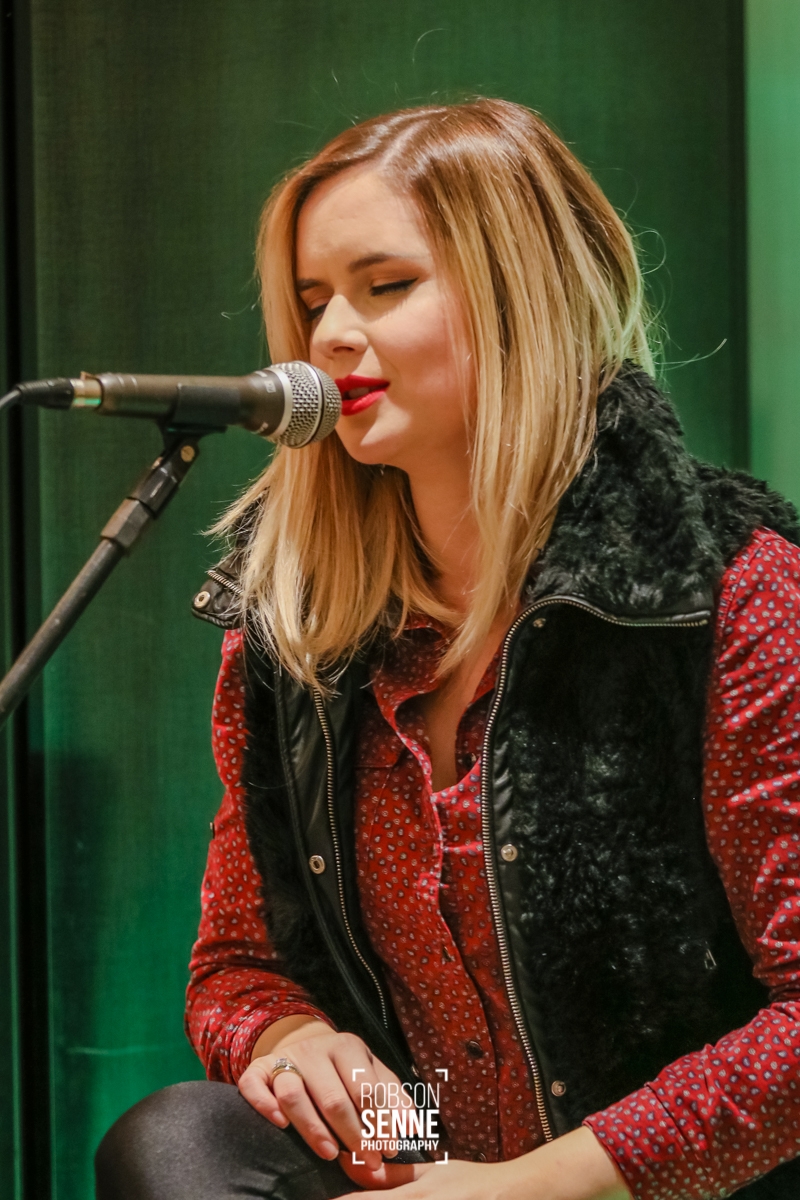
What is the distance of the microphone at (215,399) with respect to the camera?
0.84 metres

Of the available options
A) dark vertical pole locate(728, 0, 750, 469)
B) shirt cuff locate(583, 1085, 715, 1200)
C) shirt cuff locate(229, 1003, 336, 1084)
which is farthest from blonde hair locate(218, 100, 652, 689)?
shirt cuff locate(583, 1085, 715, 1200)

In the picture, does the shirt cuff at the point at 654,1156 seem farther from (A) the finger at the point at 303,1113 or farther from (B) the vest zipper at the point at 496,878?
(A) the finger at the point at 303,1113

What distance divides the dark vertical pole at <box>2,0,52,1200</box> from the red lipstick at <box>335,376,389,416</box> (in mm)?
635

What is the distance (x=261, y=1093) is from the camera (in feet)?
3.84

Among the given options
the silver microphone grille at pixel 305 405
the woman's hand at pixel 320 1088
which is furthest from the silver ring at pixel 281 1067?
the silver microphone grille at pixel 305 405

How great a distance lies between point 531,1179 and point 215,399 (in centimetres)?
69

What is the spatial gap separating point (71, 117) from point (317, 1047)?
115 centimetres

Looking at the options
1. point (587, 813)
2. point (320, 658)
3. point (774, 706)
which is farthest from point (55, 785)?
point (774, 706)

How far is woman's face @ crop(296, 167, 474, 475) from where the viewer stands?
3.92ft

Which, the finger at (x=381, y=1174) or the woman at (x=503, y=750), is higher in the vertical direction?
the woman at (x=503, y=750)

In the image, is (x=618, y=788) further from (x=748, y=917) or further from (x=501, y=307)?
(x=501, y=307)

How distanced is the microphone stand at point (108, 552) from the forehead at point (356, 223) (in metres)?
0.37

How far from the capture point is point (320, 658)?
1.31 meters

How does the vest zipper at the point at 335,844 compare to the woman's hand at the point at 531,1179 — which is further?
the vest zipper at the point at 335,844
